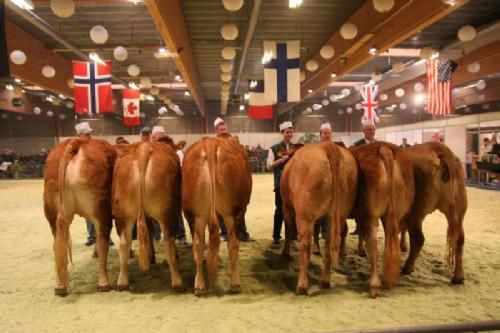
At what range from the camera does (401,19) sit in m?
8.04

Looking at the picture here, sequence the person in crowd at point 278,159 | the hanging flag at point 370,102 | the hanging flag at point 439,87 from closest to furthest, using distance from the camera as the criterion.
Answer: the person in crowd at point 278,159 < the hanging flag at point 439,87 < the hanging flag at point 370,102

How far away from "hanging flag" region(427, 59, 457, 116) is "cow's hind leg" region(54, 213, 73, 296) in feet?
36.6

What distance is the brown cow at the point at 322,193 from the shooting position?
150 inches

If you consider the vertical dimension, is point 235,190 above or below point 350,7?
below

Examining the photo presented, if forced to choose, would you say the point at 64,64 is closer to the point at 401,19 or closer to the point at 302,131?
the point at 401,19

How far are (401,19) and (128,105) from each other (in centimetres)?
1128

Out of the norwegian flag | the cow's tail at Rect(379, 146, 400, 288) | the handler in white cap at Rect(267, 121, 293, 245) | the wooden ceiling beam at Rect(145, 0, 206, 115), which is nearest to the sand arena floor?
the cow's tail at Rect(379, 146, 400, 288)

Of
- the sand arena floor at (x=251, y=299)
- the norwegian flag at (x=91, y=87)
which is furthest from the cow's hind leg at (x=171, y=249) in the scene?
the norwegian flag at (x=91, y=87)

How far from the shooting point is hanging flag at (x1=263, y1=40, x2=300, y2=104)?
8.58 m

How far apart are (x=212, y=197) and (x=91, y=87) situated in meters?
7.90

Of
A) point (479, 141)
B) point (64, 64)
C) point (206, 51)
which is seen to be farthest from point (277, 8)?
point (479, 141)

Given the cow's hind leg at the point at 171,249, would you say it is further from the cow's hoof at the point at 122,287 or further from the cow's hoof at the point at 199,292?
the cow's hoof at the point at 122,287

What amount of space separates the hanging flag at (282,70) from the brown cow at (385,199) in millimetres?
4787

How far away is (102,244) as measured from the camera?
416cm
